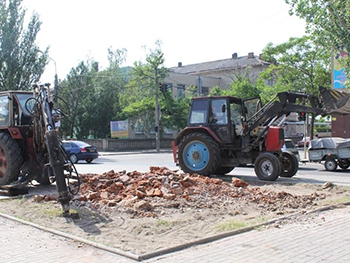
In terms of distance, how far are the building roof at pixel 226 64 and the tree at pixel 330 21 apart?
4582 centimetres

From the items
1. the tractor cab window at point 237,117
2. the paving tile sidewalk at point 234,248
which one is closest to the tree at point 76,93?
the tractor cab window at point 237,117

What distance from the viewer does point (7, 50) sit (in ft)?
118

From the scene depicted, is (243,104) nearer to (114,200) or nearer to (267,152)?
(267,152)

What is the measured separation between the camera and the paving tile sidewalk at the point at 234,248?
18.2 ft

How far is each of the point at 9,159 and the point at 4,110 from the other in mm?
1598

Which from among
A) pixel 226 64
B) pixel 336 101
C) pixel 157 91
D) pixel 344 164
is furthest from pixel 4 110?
pixel 226 64

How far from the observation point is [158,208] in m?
8.32

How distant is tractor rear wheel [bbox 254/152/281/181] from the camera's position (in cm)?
1370

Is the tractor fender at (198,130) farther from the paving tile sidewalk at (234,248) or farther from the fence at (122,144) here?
the fence at (122,144)

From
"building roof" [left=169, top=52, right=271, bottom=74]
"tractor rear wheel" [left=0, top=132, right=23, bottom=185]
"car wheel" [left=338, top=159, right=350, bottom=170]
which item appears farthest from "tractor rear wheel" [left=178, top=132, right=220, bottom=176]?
"building roof" [left=169, top=52, right=271, bottom=74]

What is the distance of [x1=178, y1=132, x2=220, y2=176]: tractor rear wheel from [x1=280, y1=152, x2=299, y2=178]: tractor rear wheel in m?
2.60

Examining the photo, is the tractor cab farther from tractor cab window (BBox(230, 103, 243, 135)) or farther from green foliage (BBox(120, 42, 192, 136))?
green foliage (BBox(120, 42, 192, 136))

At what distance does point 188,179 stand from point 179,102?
34385 millimetres

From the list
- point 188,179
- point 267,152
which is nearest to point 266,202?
point 188,179
